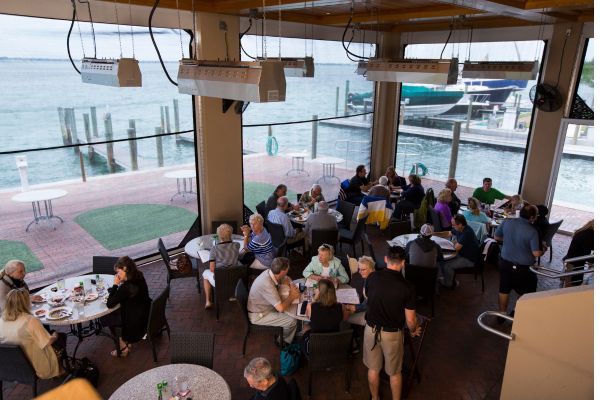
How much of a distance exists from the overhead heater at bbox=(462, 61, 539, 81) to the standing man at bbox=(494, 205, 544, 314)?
93.9 inches

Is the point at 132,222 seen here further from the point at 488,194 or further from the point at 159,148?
the point at 488,194

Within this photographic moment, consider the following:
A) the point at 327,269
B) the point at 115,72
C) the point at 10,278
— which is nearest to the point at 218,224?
the point at 327,269

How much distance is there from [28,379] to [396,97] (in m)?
10.3

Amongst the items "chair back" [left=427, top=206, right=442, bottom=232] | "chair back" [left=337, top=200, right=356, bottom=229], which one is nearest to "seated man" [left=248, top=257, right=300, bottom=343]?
"chair back" [left=337, top=200, right=356, bottom=229]

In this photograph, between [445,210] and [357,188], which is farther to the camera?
[357,188]

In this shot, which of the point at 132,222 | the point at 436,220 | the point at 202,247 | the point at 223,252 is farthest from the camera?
the point at 132,222

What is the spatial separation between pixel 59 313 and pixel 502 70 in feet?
24.0

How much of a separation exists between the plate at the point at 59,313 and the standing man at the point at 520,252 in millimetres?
5559

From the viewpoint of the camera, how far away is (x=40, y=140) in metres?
6.84

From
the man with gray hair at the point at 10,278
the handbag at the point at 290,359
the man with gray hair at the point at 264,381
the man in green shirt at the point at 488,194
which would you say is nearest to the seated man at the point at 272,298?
the handbag at the point at 290,359

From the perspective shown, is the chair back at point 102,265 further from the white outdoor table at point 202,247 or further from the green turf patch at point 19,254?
the green turf patch at point 19,254

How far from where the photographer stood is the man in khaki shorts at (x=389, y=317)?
4180mm

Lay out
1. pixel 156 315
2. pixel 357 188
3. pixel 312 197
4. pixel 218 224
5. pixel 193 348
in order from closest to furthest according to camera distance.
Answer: pixel 193 348 < pixel 156 315 < pixel 218 224 < pixel 312 197 < pixel 357 188

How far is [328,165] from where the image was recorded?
40.6 ft
